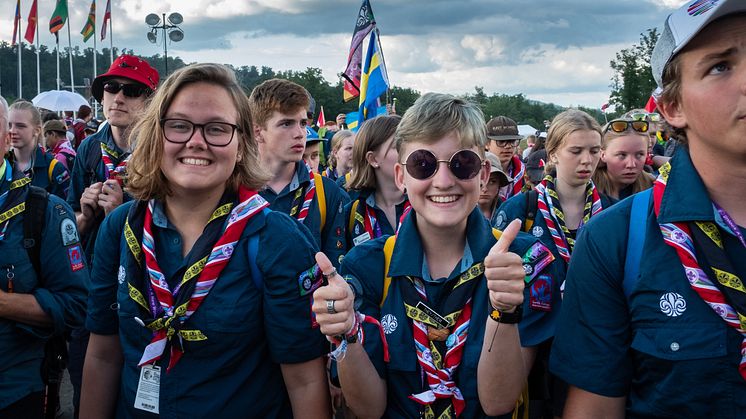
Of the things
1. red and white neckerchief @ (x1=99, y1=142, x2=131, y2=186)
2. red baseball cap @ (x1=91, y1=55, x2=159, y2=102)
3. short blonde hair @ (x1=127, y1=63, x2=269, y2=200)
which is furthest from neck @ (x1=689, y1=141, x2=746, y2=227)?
red baseball cap @ (x1=91, y1=55, x2=159, y2=102)

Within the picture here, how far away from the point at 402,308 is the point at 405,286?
9cm

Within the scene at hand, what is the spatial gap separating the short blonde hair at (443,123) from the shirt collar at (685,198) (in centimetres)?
84

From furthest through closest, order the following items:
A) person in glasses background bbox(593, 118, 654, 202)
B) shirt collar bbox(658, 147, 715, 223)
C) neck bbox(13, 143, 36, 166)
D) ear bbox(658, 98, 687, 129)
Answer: neck bbox(13, 143, 36, 166), person in glasses background bbox(593, 118, 654, 202), ear bbox(658, 98, 687, 129), shirt collar bbox(658, 147, 715, 223)

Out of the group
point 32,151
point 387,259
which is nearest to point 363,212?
point 387,259

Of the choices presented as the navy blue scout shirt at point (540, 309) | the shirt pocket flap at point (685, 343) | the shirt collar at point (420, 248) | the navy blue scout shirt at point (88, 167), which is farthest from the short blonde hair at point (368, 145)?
the shirt pocket flap at point (685, 343)

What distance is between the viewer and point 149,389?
2.45m

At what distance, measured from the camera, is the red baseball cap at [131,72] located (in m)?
4.79

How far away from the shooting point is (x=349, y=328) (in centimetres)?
216

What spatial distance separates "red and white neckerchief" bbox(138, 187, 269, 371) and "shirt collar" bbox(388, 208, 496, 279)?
606 mm

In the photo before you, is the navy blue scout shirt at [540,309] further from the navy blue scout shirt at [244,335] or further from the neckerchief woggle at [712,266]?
the navy blue scout shirt at [244,335]

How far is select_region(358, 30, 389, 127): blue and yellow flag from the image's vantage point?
8008 mm

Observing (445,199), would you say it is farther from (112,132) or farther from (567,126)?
(112,132)

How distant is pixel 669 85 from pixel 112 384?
98.8 inches

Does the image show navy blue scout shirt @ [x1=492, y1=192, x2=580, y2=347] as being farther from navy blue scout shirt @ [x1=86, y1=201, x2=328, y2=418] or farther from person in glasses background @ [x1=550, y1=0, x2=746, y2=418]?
navy blue scout shirt @ [x1=86, y1=201, x2=328, y2=418]
